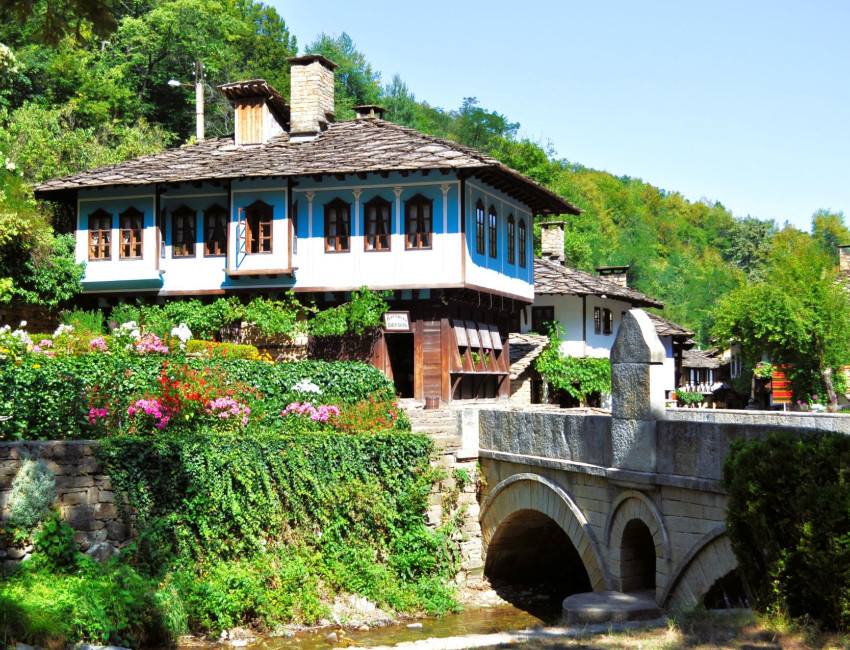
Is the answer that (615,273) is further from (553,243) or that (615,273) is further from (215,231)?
(215,231)

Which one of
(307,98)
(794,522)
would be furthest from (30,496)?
(307,98)

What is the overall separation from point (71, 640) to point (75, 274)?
47.1ft

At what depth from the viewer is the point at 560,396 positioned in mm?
31781

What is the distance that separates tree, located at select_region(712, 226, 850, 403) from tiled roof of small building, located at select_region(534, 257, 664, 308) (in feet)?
15.3

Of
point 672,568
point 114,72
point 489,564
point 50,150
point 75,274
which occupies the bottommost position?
point 489,564

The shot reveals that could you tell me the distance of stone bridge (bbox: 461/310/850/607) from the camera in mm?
11312

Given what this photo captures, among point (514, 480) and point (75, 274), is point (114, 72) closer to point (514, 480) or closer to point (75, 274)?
point (75, 274)

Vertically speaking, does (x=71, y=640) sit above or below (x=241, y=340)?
below

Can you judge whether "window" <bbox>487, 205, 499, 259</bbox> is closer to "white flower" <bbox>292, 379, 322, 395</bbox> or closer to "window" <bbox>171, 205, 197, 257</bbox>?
"white flower" <bbox>292, 379, 322, 395</bbox>

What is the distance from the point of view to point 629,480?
41.4ft

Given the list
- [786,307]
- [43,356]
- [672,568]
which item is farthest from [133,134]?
[672,568]

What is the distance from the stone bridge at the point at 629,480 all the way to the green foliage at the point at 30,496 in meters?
7.39

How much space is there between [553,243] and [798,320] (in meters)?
9.49

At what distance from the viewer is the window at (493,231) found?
80.4ft
